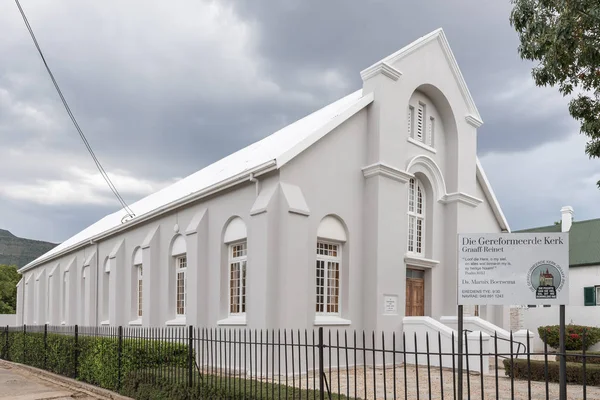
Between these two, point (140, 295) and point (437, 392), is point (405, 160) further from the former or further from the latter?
point (140, 295)

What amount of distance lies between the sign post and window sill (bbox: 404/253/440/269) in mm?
11151

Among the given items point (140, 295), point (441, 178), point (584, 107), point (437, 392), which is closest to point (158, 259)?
point (140, 295)

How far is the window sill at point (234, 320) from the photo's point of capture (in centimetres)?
1702

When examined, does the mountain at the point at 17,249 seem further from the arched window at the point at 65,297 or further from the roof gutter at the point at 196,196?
the roof gutter at the point at 196,196

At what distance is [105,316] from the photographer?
2855 centimetres

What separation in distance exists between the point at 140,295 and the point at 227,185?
9826mm

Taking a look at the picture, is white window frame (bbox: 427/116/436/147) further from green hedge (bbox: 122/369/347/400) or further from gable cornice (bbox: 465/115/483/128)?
green hedge (bbox: 122/369/347/400)

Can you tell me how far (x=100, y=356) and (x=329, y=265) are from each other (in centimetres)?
661

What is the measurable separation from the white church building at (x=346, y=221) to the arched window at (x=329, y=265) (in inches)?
1.6

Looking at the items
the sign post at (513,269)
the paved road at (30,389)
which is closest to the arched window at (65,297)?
the paved road at (30,389)

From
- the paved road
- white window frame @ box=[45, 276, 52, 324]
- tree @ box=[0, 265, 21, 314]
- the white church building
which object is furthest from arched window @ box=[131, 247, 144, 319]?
tree @ box=[0, 265, 21, 314]

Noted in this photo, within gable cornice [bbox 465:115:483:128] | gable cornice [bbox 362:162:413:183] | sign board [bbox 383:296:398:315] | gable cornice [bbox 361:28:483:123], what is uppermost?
gable cornice [bbox 361:28:483:123]

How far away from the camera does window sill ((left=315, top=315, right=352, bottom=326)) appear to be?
53.6 feet

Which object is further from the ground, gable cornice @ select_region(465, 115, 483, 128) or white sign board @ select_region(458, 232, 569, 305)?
gable cornice @ select_region(465, 115, 483, 128)
